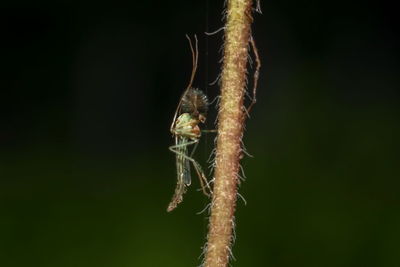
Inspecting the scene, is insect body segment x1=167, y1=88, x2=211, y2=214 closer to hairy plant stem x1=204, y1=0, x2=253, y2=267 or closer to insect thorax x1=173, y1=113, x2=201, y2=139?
insect thorax x1=173, y1=113, x2=201, y2=139

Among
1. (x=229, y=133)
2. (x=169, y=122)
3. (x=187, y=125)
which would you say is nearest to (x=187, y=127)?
(x=187, y=125)

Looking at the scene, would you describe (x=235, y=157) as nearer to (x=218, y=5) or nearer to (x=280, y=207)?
(x=280, y=207)

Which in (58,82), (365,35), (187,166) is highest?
(365,35)

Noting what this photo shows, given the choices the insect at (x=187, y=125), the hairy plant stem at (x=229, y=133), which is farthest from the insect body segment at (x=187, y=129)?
the hairy plant stem at (x=229, y=133)

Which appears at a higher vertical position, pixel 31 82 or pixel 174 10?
pixel 174 10

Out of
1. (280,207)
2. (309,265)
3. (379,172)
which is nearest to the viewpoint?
(309,265)

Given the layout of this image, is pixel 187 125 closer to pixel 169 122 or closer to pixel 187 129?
pixel 187 129

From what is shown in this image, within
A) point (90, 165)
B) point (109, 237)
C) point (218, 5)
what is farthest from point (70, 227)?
point (218, 5)

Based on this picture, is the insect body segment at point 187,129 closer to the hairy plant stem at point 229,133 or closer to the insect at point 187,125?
the insect at point 187,125
